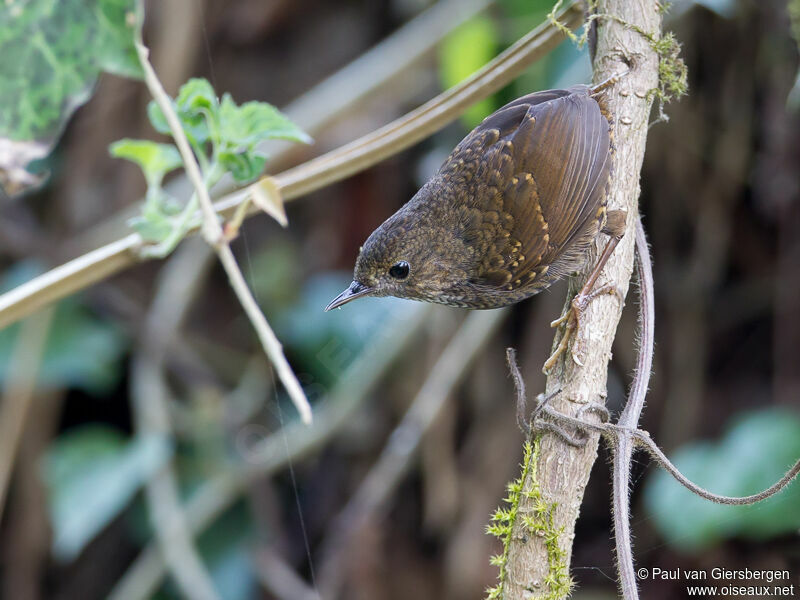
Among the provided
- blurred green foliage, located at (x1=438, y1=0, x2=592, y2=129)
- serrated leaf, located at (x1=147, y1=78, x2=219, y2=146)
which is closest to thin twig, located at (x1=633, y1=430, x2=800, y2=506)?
serrated leaf, located at (x1=147, y1=78, x2=219, y2=146)

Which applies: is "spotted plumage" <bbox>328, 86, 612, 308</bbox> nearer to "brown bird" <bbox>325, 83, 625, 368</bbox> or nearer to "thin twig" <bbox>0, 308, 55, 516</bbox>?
"brown bird" <bbox>325, 83, 625, 368</bbox>

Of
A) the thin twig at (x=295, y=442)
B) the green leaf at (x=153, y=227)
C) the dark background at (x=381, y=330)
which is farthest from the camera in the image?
the thin twig at (x=295, y=442)

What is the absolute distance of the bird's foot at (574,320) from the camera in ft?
4.42

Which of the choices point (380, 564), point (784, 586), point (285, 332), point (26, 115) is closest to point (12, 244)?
point (285, 332)

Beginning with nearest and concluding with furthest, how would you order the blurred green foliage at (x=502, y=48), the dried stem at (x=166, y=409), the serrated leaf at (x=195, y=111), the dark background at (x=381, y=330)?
1. the serrated leaf at (x=195, y=111)
2. the blurred green foliage at (x=502, y=48)
3. the dark background at (x=381, y=330)
4. the dried stem at (x=166, y=409)

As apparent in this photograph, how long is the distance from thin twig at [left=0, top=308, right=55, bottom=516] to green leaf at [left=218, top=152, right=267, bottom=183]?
8.63 ft

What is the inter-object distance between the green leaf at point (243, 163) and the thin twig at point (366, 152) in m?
0.05

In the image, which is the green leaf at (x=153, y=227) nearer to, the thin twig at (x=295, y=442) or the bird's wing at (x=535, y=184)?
the bird's wing at (x=535, y=184)

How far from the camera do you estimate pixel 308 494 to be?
14.3ft

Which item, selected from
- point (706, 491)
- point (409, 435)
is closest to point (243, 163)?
point (706, 491)

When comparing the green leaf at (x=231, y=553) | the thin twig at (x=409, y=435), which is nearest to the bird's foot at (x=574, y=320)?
the thin twig at (x=409, y=435)

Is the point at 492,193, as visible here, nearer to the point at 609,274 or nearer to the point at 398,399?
the point at 609,274

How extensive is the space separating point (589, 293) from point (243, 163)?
71 centimetres

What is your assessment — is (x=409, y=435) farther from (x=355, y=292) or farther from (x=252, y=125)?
(x=252, y=125)
